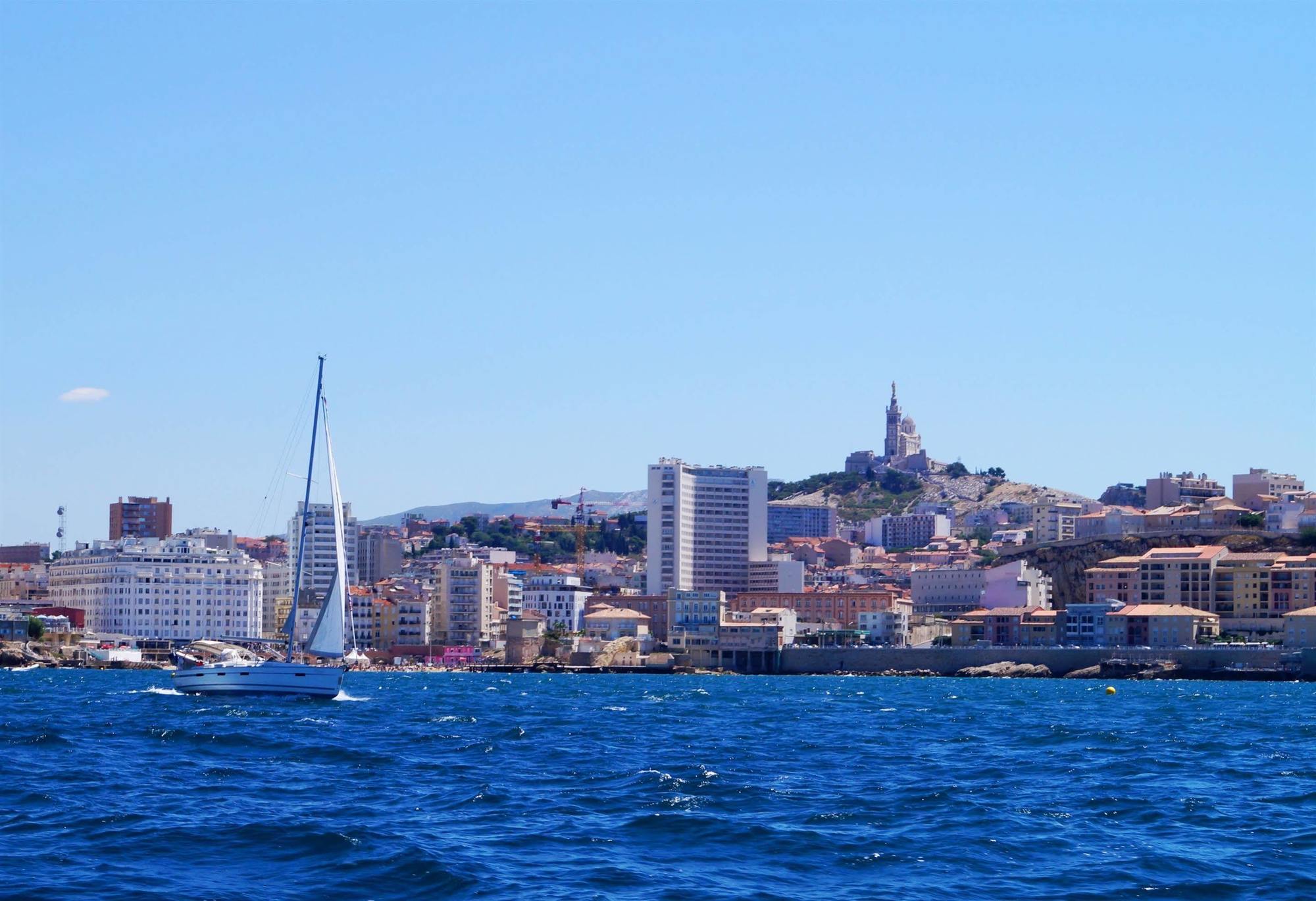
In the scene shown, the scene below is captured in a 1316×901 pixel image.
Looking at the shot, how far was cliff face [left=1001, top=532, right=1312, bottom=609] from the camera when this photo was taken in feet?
518

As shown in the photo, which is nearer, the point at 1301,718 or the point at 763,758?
the point at 763,758

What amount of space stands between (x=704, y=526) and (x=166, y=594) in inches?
2167

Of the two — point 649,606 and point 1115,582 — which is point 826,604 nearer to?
point 649,606

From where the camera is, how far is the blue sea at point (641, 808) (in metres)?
22.0

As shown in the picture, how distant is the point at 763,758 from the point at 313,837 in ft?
50.7

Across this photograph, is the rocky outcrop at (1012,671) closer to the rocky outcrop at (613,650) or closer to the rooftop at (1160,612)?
the rooftop at (1160,612)

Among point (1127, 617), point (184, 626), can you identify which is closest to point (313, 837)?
point (1127, 617)

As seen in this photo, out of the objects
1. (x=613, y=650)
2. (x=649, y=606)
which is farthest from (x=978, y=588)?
(x=613, y=650)

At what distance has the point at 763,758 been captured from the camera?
38.3m

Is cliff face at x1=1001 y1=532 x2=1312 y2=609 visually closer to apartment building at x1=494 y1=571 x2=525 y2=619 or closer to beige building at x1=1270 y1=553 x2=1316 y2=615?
beige building at x1=1270 y1=553 x2=1316 y2=615

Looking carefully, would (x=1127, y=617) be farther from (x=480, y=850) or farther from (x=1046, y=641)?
(x=480, y=850)

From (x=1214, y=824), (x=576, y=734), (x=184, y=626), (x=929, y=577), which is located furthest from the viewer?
(x=929, y=577)

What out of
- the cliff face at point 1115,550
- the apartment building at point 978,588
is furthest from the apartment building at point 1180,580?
the cliff face at point 1115,550

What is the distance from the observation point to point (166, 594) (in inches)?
5984
